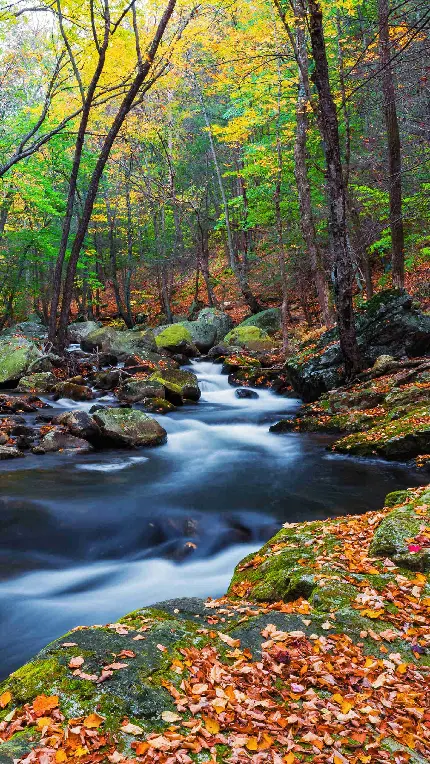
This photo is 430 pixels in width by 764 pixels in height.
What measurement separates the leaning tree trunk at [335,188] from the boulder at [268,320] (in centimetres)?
990

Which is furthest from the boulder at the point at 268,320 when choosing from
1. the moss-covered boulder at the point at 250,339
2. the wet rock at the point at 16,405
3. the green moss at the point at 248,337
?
the wet rock at the point at 16,405

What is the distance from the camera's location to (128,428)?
10.6 meters

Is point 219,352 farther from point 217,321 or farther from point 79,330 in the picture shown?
point 79,330

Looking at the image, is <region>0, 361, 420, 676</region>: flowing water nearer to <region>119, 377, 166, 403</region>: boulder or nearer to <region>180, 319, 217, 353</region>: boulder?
<region>119, 377, 166, 403</region>: boulder

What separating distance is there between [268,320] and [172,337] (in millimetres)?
4411

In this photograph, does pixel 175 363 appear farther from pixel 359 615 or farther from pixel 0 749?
pixel 0 749

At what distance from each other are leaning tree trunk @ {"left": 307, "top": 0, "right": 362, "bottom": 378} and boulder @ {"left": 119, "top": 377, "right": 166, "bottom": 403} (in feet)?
17.4

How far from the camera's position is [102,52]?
11.7 metres

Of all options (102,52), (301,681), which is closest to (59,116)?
(102,52)

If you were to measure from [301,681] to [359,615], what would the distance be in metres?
0.82

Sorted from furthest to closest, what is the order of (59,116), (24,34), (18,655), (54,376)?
(59,116)
(24,34)
(54,376)
(18,655)

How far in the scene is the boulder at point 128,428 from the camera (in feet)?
34.0

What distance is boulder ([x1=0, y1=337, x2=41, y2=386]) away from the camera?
50.8 feet

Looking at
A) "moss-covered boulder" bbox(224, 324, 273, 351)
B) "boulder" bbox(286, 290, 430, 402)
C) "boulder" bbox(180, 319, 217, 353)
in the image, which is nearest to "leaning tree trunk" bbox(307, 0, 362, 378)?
"boulder" bbox(286, 290, 430, 402)
